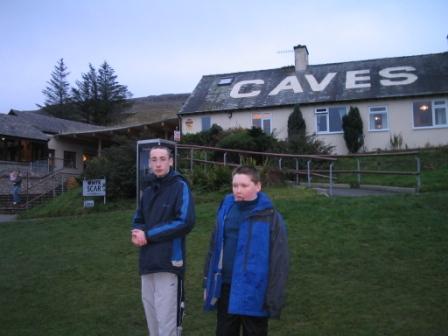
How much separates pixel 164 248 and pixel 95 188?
10.0m

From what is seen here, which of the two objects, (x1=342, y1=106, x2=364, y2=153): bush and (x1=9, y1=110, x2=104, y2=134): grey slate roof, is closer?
(x1=342, y1=106, x2=364, y2=153): bush

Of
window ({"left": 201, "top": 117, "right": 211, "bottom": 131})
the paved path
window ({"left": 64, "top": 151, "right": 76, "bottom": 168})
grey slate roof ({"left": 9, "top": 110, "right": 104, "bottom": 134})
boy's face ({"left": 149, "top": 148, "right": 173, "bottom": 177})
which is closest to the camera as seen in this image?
boy's face ({"left": 149, "top": 148, "right": 173, "bottom": 177})

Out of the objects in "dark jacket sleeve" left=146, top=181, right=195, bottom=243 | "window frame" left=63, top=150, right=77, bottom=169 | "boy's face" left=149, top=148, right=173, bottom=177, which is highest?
"window frame" left=63, top=150, right=77, bottom=169

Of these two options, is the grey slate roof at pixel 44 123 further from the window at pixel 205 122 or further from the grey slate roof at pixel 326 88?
the window at pixel 205 122

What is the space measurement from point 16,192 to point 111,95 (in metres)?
58.3

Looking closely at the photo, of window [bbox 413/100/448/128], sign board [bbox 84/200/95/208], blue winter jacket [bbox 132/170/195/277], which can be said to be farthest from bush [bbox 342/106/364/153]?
blue winter jacket [bbox 132/170/195/277]

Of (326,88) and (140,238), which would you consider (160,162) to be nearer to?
(140,238)

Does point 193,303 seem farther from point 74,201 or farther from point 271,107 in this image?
point 271,107

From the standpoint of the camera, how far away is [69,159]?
113 feet

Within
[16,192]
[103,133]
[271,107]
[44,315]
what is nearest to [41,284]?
[44,315]

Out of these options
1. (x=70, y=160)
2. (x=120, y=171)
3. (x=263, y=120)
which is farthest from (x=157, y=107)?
(x=120, y=171)

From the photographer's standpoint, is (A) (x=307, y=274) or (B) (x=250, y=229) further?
(A) (x=307, y=274)

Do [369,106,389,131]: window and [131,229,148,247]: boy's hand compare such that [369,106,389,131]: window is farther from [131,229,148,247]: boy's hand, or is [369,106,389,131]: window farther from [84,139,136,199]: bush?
[131,229,148,247]: boy's hand

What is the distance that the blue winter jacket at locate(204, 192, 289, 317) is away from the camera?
3359 millimetres
